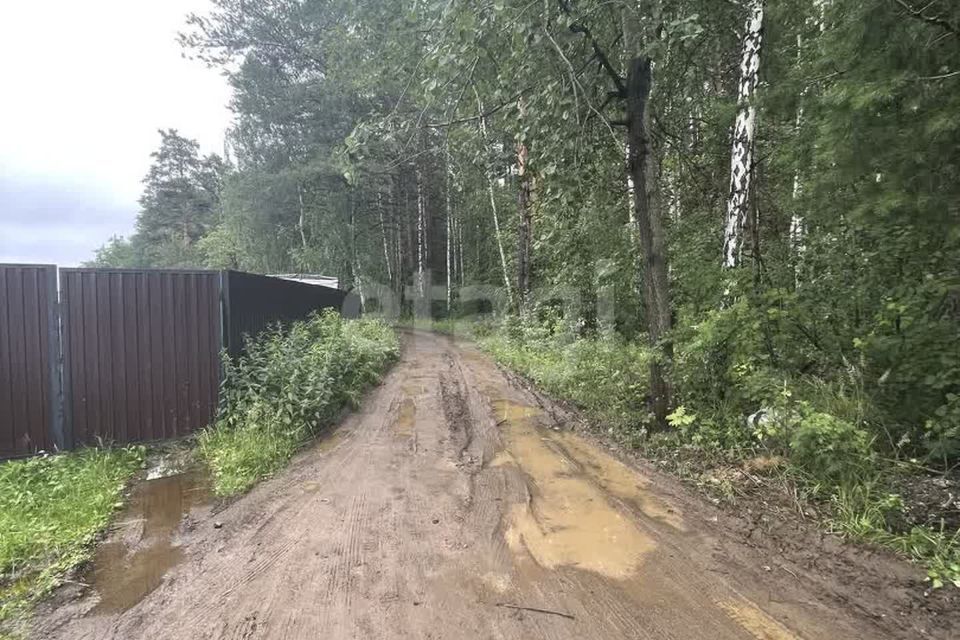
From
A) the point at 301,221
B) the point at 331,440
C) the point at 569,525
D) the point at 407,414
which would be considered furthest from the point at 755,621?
the point at 301,221

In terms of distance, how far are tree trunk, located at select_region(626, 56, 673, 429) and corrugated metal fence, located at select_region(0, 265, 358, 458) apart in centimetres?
472

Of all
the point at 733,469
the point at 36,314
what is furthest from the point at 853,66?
the point at 36,314

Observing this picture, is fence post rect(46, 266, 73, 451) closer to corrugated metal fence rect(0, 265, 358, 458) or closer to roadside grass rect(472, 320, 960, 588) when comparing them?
corrugated metal fence rect(0, 265, 358, 458)

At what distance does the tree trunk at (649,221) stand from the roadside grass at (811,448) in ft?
0.71

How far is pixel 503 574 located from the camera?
2678mm

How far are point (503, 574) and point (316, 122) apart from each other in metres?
20.3

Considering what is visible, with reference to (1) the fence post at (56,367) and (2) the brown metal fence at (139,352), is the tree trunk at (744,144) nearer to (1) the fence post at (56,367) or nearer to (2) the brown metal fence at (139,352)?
(2) the brown metal fence at (139,352)

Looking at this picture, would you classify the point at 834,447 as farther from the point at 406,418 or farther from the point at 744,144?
the point at 406,418

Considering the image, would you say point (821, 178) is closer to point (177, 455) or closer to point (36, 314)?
point (177, 455)

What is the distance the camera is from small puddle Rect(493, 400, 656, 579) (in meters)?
2.82

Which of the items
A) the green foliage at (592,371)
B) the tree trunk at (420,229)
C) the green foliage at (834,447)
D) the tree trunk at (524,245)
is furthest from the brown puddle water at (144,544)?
the tree trunk at (420,229)

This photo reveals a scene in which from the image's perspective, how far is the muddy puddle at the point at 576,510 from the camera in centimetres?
286

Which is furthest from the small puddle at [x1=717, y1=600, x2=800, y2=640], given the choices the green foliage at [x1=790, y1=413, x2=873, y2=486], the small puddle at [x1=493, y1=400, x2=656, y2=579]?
the green foliage at [x1=790, y1=413, x2=873, y2=486]

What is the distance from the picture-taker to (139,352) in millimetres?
5223
